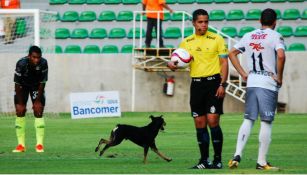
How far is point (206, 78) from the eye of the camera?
517 inches

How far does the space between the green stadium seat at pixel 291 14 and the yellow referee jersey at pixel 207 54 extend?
20.0 m

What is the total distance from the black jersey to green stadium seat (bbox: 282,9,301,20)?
56.6 feet

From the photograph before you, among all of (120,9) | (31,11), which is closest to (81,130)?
(31,11)

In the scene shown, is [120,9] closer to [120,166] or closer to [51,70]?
[51,70]

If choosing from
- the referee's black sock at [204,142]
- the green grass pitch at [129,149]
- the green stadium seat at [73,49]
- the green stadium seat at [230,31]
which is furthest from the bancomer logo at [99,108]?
the referee's black sock at [204,142]

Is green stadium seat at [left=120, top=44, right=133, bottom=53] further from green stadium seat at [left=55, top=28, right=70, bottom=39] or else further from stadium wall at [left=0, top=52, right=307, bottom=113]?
green stadium seat at [left=55, top=28, right=70, bottom=39]

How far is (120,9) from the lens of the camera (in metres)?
34.3

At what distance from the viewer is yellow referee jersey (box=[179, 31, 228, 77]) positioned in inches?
517

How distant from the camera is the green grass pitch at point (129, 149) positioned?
13.3 m

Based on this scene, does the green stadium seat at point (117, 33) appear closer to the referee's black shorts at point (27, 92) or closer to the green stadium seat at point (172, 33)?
the green stadium seat at point (172, 33)

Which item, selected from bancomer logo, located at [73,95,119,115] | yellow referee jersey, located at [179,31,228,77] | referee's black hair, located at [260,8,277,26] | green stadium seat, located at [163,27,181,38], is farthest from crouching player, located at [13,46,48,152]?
green stadium seat, located at [163,27,181,38]

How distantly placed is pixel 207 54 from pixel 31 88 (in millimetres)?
4824

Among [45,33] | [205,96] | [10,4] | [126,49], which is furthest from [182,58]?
[126,49]

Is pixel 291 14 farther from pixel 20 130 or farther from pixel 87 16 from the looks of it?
pixel 20 130
